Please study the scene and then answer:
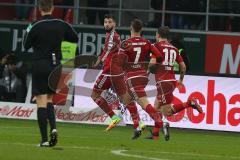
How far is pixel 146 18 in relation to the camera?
85.3 feet

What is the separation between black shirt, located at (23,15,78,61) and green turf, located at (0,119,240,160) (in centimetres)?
140

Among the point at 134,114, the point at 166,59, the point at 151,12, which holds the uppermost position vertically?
the point at 151,12

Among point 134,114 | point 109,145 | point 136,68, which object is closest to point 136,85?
point 136,68

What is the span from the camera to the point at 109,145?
13688mm

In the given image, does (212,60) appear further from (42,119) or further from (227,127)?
(42,119)

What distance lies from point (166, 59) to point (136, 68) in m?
0.63

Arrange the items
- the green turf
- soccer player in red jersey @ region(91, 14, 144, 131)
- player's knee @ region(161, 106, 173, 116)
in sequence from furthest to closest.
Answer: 1. player's knee @ region(161, 106, 173, 116)
2. soccer player in red jersey @ region(91, 14, 144, 131)
3. the green turf

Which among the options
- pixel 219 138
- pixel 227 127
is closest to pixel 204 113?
pixel 227 127

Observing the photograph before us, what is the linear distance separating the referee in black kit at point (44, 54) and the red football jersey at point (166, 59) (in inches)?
167

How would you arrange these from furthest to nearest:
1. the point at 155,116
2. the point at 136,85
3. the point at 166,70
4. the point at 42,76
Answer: the point at 166,70, the point at 136,85, the point at 155,116, the point at 42,76

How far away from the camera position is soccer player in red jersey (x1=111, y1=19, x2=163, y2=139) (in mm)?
15820

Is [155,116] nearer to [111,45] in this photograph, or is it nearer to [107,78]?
[107,78]

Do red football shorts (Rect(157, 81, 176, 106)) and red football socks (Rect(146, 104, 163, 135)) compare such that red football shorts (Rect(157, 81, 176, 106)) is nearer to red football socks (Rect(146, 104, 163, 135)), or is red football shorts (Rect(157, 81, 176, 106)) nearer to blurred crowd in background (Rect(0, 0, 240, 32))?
red football socks (Rect(146, 104, 163, 135))

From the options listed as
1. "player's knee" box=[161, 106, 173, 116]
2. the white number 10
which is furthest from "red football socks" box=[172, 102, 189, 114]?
the white number 10
